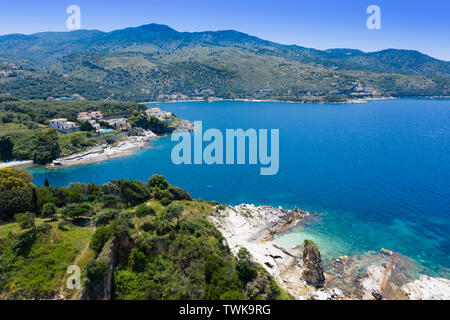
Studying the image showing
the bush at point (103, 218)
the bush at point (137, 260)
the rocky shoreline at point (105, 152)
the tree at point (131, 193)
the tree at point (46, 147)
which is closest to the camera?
the bush at point (137, 260)

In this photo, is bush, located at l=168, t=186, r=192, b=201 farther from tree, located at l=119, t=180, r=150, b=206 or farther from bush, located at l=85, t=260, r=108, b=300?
bush, located at l=85, t=260, r=108, b=300

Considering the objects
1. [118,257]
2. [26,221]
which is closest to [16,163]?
[26,221]

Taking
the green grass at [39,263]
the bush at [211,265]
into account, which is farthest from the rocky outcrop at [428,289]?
the green grass at [39,263]

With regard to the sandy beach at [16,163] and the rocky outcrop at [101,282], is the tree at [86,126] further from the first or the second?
the rocky outcrop at [101,282]

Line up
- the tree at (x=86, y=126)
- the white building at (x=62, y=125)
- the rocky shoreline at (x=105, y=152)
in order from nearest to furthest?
the rocky shoreline at (x=105, y=152) → the white building at (x=62, y=125) → the tree at (x=86, y=126)

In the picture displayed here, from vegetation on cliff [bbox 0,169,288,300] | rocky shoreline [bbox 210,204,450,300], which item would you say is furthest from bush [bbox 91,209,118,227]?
rocky shoreline [bbox 210,204,450,300]

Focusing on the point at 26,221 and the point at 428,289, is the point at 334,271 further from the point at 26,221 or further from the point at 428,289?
the point at 26,221
